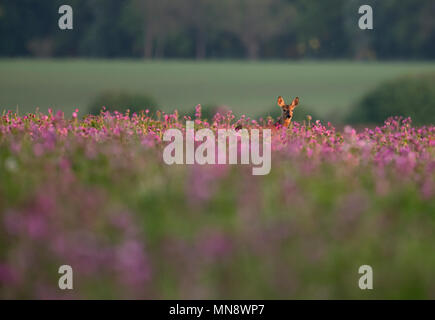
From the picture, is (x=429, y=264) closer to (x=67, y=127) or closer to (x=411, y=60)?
(x=67, y=127)

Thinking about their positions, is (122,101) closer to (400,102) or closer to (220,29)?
(400,102)

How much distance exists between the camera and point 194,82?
5344cm

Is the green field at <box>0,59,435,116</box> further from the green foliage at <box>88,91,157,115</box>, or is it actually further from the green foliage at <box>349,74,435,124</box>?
the green foliage at <box>88,91,157,115</box>

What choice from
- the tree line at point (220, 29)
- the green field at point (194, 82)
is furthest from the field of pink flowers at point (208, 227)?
the tree line at point (220, 29)

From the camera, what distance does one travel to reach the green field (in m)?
40.4

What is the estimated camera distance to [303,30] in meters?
69.8

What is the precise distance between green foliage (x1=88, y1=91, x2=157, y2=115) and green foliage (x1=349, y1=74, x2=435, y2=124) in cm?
937

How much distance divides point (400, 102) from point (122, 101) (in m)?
11.9

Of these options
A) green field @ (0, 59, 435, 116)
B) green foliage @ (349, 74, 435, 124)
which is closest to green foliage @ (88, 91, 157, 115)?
green foliage @ (349, 74, 435, 124)

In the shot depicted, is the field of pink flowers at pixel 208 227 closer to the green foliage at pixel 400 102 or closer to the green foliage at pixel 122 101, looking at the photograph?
the green foliage at pixel 122 101

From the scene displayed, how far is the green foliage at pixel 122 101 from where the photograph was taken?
75.0ft

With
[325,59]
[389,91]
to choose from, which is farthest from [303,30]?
[389,91]


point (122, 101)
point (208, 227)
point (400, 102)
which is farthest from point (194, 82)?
point (208, 227)
